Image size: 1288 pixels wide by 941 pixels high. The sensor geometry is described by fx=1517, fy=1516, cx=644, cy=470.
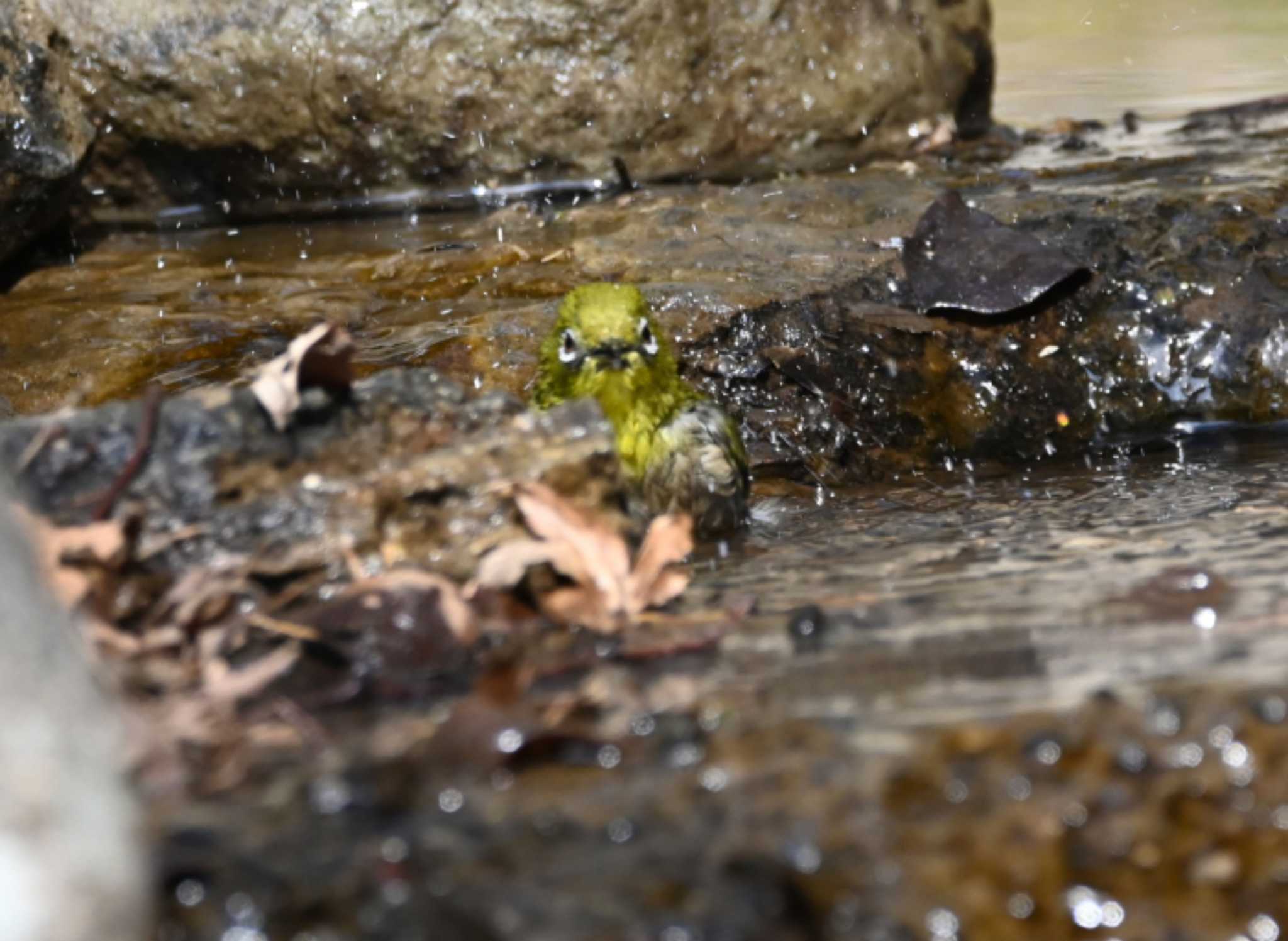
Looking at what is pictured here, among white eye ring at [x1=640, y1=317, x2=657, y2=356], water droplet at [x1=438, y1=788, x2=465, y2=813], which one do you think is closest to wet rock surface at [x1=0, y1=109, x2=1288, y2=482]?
white eye ring at [x1=640, y1=317, x2=657, y2=356]

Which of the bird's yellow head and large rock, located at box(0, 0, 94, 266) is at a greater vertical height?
large rock, located at box(0, 0, 94, 266)

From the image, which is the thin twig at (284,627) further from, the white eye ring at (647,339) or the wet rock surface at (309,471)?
the white eye ring at (647,339)

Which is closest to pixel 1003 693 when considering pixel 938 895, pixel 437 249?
pixel 938 895

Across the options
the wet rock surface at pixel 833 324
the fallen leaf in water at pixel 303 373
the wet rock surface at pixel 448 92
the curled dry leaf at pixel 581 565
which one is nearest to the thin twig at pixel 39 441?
the fallen leaf in water at pixel 303 373

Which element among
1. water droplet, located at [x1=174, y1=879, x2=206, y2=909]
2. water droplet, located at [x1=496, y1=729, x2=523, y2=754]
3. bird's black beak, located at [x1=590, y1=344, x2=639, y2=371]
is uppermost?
water droplet, located at [x1=496, y1=729, x2=523, y2=754]

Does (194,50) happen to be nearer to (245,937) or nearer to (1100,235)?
(1100,235)

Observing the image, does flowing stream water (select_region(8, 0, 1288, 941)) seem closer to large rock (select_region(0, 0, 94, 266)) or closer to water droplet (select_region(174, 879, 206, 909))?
water droplet (select_region(174, 879, 206, 909))
